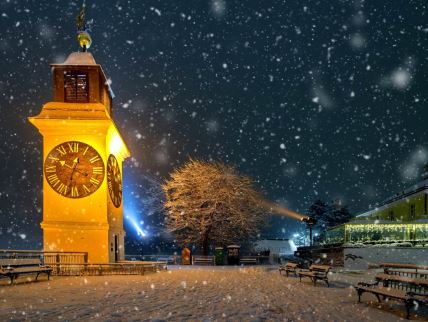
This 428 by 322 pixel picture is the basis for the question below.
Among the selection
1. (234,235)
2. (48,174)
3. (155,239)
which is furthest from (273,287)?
(155,239)

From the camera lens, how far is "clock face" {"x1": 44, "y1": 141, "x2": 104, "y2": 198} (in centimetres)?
2223

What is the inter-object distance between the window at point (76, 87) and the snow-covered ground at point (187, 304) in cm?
1176

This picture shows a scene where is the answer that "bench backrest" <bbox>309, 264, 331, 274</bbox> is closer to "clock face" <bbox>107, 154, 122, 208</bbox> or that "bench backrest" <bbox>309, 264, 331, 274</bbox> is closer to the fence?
the fence

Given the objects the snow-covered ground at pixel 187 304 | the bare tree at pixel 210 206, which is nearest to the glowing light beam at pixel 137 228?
the bare tree at pixel 210 206

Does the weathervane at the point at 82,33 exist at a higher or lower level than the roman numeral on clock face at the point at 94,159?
higher

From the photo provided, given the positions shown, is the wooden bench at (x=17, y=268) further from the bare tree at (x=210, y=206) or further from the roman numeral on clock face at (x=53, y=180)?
the bare tree at (x=210, y=206)

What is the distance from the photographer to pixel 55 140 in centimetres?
2242

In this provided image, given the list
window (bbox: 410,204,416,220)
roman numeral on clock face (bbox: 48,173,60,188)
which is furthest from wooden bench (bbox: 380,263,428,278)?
window (bbox: 410,204,416,220)

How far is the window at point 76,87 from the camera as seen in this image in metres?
23.6

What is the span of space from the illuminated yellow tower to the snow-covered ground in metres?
6.45

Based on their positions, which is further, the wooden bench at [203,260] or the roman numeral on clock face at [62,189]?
the wooden bench at [203,260]

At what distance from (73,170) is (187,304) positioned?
13830 mm

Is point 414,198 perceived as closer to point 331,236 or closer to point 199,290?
point 331,236

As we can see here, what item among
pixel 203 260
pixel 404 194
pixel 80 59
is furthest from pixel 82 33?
pixel 404 194
